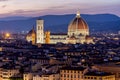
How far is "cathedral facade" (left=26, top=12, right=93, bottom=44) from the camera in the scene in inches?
6973

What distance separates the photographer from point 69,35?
184m

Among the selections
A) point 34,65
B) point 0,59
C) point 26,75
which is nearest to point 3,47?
point 0,59

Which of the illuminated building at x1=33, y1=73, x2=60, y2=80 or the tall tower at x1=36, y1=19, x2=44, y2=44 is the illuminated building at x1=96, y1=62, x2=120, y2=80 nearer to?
the illuminated building at x1=33, y1=73, x2=60, y2=80

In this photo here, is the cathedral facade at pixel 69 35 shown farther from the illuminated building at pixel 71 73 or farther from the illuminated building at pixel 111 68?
the illuminated building at pixel 71 73

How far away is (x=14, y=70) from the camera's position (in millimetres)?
80062

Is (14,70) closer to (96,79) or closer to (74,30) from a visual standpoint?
(96,79)

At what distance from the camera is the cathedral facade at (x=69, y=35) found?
17712 centimetres

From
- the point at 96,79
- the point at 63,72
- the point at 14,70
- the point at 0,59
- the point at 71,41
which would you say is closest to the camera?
the point at 96,79

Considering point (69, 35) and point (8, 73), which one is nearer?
point (8, 73)

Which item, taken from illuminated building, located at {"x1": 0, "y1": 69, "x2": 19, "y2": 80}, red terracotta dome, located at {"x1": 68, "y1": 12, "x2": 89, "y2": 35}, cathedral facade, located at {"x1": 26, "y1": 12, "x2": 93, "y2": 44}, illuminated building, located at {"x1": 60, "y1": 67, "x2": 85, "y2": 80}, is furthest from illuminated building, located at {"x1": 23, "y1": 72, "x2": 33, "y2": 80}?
red terracotta dome, located at {"x1": 68, "y1": 12, "x2": 89, "y2": 35}

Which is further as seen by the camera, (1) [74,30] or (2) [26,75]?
(1) [74,30]

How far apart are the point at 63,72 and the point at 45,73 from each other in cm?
251

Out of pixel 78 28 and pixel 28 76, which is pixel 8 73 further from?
pixel 78 28

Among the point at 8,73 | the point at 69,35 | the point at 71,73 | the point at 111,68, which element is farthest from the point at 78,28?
the point at 71,73
